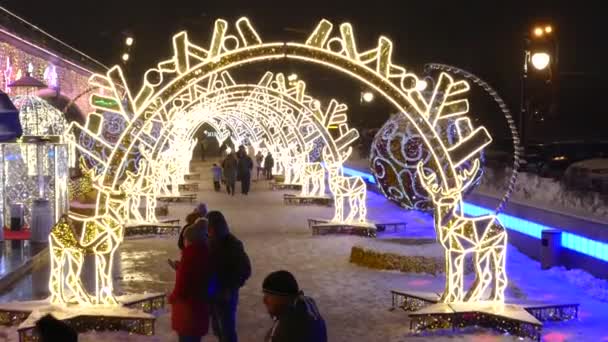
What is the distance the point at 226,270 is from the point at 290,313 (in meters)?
3.43

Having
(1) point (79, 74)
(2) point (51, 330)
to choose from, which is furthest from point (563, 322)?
(1) point (79, 74)

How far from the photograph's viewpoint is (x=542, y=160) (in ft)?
98.7

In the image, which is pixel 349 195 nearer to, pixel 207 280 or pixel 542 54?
pixel 542 54

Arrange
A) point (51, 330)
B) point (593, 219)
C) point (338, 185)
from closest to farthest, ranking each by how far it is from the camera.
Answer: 1. point (51, 330)
2. point (593, 219)
3. point (338, 185)

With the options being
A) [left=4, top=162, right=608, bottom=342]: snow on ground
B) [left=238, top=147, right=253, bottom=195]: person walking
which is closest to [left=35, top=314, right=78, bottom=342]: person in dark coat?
[left=4, top=162, right=608, bottom=342]: snow on ground

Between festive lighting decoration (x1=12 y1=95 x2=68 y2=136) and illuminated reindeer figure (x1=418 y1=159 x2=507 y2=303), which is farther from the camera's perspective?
festive lighting decoration (x1=12 y1=95 x2=68 y2=136)

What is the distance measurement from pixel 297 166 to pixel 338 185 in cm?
1228

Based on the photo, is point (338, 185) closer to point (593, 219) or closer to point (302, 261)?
point (302, 261)

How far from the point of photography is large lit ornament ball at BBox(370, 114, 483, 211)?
53.7ft

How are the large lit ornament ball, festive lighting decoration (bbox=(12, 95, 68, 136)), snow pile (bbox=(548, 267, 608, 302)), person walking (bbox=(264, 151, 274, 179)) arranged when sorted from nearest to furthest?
snow pile (bbox=(548, 267, 608, 302)) < the large lit ornament ball < festive lighting decoration (bbox=(12, 95, 68, 136)) < person walking (bbox=(264, 151, 274, 179))

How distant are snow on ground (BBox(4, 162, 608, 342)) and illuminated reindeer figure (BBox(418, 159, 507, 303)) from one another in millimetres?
644

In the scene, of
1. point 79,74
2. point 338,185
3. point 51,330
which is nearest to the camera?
point 51,330

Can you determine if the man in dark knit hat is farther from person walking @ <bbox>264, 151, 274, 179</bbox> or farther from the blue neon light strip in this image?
person walking @ <bbox>264, 151, 274, 179</bbox>

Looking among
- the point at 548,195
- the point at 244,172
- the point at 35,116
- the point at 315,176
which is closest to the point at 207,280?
the point at 548,195
